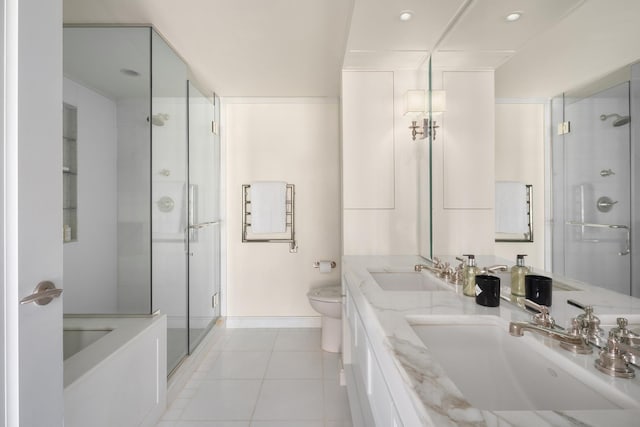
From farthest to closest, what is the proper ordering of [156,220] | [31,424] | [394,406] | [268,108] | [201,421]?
1. [268,108]
2. [156,220]
3. [201,421]
4. [31,424]
5. [394,406]

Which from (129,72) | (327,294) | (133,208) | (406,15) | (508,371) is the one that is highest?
(406,15)

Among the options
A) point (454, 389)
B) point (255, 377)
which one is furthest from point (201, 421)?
point (454, 389)

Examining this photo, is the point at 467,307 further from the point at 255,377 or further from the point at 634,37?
the point at 255,377

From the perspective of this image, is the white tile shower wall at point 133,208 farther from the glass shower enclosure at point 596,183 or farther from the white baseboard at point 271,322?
the glass shower enclosure at point 596,183

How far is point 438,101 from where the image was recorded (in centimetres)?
167

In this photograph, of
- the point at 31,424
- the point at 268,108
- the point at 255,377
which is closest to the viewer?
the point at 31,424

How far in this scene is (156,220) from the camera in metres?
1.97

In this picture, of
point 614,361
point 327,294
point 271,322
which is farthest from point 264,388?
point 614,361

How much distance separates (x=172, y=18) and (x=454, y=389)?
220 centimetres

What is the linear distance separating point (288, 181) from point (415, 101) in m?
1.57

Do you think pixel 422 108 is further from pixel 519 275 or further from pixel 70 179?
pixel 70 179

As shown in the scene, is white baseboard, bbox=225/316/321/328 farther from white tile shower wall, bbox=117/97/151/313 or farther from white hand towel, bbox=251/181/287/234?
white tile shower wall, bbox=117/97/151/313

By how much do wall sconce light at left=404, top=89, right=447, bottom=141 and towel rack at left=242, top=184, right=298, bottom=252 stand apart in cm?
144

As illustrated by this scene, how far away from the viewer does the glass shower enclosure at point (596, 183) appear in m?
0.64
